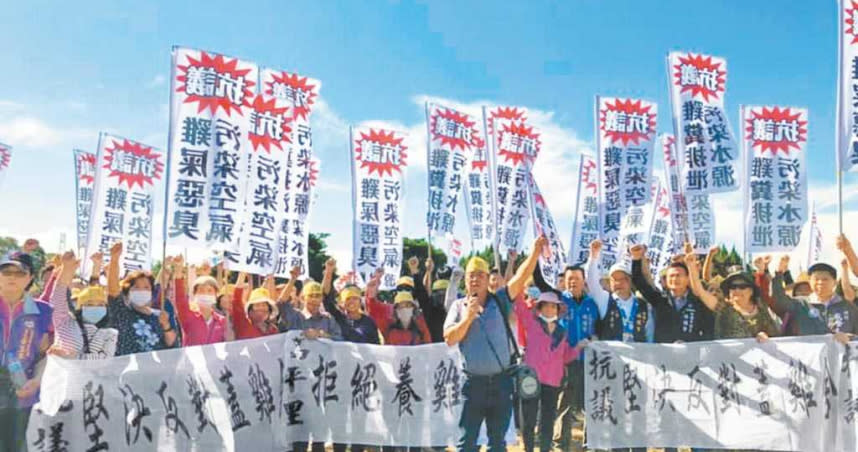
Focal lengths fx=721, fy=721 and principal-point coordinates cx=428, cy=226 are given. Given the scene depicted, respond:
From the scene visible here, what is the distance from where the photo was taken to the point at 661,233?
52.3 feet

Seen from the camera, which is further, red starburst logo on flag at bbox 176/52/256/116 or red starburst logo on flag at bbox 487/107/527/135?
red starburst logo on flag at bbox 487/107/527/135

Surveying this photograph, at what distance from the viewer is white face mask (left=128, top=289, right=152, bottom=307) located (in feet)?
19.8

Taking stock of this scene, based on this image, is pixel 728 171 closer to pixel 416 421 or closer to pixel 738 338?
pixel 738 338

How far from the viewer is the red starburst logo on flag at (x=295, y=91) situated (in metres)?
9.68

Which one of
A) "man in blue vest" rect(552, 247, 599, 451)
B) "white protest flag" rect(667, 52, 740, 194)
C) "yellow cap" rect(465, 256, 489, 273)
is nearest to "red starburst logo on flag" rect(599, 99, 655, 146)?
"white protest flag" rect(667, 52, 740, 194)

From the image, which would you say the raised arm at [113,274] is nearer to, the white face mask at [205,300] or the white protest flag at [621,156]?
the white face mask at [205,300]

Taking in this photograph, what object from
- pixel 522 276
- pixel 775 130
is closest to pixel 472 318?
pixel 522 276

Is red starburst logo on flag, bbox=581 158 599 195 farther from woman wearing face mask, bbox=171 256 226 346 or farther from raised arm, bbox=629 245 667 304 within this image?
woman wearing face mask, bbox=171 256 226 346

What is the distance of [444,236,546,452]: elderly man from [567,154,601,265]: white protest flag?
22.4ft

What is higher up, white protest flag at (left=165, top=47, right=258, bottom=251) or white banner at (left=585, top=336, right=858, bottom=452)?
white protest flag at (left=165, top=47, right=258, bottom=251)

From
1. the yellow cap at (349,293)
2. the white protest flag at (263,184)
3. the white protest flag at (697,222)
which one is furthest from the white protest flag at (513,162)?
the yellow cap at (349,293)

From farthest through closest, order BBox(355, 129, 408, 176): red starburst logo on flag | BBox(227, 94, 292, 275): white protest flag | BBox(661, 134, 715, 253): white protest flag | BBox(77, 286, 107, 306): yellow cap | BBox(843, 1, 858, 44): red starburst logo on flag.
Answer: BBox(661, 134, 715, 253): white protest flag → BBox(355, 129, 408, 176): red starburst logo on flag → BBox(843, 1, 858, 44): red starburst logo on flag → BBox(227, 94, 292, 275): white protest flag → BBox(77, 286, 107, 306): yellow cap

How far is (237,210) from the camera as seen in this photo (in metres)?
7.70

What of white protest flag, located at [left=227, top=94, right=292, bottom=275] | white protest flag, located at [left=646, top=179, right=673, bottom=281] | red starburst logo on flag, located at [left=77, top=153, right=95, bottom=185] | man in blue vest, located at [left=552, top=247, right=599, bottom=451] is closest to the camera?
man in blue vest, located at [left=552, top=247, right=599, bottom=451]
